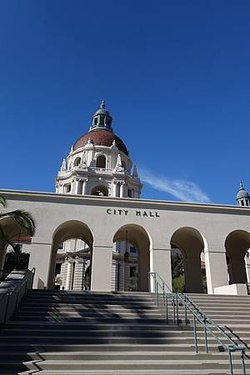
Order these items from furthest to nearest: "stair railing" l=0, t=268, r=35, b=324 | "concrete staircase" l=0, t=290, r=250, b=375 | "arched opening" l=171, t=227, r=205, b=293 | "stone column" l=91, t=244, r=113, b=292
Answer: "arched opening" l=171, t=227, r=205, b=293 < "stone column" l=91, t=244, r=113, b=292 < "stair railing" l=0, t=268, r=35, b=324 < "concrete staircase" l=0, t=290, r=250, b=375

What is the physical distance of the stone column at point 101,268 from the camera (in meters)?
16.6

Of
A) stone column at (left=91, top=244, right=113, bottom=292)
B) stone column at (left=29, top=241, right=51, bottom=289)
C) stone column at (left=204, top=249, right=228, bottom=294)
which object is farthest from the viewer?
stone column at (left=204, top=249, right=228, bottom=294)

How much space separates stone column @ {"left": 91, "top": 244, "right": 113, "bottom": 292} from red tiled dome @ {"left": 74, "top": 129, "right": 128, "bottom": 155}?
3009 cm

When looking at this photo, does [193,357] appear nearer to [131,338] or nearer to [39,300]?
[131,338]

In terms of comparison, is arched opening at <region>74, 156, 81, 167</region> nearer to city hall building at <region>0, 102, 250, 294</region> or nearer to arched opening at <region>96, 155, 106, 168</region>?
arched opening at <region>96, 155, 106, 168</region>

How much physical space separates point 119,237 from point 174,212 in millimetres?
4813

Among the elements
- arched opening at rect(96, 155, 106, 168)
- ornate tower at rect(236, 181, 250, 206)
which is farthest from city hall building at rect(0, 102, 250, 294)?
ornate tower at rect(236, 181, 250, 206)

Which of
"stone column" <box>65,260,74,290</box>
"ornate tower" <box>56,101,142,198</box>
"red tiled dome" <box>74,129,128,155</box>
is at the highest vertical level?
"red tiled dome" <box>74,129,128,155</box>

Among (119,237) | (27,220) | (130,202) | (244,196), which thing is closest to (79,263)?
(119,237)

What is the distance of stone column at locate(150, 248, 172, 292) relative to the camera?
1722 centimetres

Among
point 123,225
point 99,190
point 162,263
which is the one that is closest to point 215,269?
point 162,263

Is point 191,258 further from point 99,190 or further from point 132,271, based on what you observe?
point 132,271

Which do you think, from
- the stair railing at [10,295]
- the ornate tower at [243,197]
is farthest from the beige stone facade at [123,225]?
the ornate tower at [243,197]

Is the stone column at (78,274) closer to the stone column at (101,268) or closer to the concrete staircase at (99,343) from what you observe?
the stone column at (101,268)
